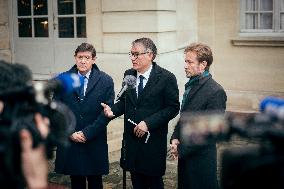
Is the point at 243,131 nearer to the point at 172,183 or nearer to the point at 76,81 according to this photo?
the point at 76,81

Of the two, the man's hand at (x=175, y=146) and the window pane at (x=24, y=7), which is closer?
the man's hand at (x=175, y=146)

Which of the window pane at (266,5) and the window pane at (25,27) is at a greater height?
the window pane at (266,5)

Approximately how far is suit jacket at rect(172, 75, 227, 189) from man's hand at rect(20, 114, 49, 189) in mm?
2258

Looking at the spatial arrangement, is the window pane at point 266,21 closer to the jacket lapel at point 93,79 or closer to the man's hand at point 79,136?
the jacket lapel at point 93,79

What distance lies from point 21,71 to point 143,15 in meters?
5.87

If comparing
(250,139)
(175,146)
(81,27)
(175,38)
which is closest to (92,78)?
(175,146)

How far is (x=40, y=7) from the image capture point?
34.2 ft

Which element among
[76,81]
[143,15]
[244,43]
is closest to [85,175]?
[76,81]

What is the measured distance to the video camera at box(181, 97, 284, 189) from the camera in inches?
75.4

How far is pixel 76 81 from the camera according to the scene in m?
2.46

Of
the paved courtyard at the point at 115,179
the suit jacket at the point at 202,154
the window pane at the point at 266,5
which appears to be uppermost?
the window pane at the point at 266,5

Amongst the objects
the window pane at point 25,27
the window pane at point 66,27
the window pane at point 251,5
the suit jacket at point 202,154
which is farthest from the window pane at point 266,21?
the suit jacket at point 202,154

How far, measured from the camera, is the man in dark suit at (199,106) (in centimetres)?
430

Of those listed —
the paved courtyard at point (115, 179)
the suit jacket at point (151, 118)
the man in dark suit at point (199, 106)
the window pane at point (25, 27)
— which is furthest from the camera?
the window pane at point (25, 27)
